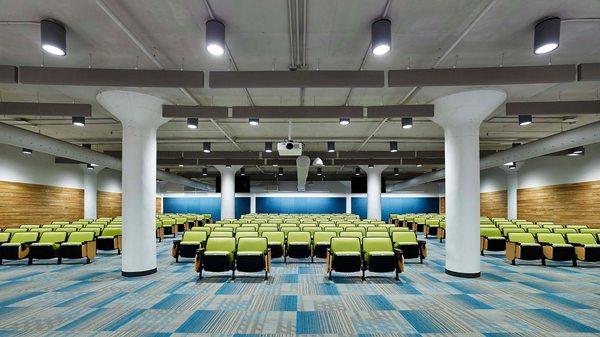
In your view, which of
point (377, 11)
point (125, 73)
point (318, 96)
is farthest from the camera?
point (318, 96)

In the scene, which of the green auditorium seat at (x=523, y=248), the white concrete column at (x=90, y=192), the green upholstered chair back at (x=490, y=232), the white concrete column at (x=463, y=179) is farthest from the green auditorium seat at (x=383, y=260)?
the white concrete column at (x=90, y=192)

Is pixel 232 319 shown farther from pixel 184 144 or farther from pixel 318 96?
pixel 184 144

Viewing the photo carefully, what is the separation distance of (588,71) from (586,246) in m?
A: 6.49

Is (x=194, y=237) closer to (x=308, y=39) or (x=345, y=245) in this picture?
(x=345, y=245)

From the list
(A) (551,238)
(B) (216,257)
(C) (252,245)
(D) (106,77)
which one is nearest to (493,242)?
(A) (551,238)

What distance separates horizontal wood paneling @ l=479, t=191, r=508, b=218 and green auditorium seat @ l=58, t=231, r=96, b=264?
76.5 feet

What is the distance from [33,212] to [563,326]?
20835 mm

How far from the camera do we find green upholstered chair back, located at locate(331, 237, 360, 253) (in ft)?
29.5

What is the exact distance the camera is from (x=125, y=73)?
6.46 metres

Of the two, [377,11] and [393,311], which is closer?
[377,11]

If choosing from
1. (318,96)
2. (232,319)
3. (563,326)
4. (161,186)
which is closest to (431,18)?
(318,96)

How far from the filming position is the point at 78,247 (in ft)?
35.7

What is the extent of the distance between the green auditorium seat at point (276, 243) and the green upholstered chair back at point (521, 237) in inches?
279

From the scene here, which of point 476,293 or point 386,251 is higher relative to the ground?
point 386,251
